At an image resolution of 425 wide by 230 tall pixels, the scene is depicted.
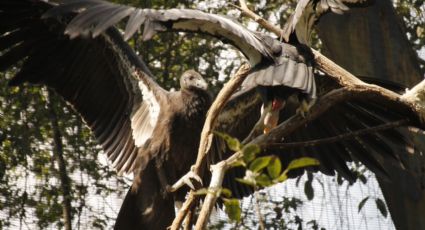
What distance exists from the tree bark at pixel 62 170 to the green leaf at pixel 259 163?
14.0ft

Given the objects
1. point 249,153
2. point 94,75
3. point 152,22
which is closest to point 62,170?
point 94,75

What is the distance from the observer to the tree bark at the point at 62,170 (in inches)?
303

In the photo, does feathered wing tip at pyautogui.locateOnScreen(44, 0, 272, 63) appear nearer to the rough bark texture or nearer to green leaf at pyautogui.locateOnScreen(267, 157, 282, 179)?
green leaf at pyautogui.locateOnScreen(267, 157, 282, 179)

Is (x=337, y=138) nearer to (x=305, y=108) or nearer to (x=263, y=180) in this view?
(x=305, y=108)

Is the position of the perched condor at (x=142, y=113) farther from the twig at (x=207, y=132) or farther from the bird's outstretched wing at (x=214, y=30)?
the twig at (x=207, y=132)

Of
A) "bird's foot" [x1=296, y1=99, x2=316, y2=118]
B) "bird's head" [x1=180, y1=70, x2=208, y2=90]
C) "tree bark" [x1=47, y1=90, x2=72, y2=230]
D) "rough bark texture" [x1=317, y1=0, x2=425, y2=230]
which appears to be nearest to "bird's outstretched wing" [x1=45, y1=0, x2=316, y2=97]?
"bird's foot" [x1=296, y1=99, x2=316, y2=118]

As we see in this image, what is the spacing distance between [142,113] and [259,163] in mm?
3502

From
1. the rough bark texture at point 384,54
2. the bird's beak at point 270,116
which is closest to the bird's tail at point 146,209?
the bird's beak at point 270,116

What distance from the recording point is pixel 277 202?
324 inches

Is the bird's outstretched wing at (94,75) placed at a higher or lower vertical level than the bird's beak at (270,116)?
higher

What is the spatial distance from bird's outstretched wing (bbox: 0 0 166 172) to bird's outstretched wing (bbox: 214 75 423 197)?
0.66 m

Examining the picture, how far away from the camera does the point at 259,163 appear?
3617 mm

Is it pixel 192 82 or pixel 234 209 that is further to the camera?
pixel 192 82

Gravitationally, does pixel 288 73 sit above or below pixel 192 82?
below
